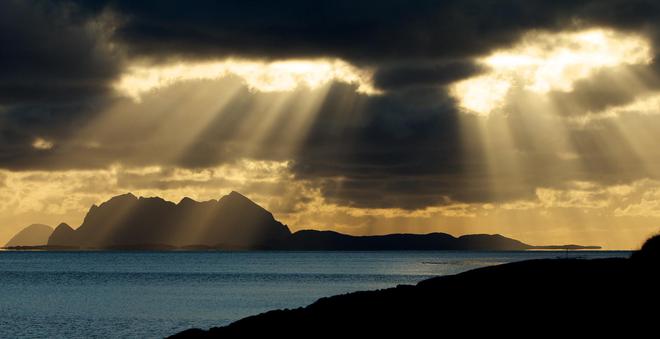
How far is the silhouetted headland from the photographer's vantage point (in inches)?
1561

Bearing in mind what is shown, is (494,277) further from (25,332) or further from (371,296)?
(25,332)

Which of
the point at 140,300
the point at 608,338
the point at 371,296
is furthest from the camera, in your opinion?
the point at 140,300

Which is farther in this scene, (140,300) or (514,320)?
(140,300)

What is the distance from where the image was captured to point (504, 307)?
1658 inches

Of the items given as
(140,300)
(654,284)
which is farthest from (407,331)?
(140,300)

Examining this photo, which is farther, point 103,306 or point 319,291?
point 319,291

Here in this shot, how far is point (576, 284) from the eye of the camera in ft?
142

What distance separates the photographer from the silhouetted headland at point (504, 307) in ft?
130

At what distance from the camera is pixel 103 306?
13012 cm

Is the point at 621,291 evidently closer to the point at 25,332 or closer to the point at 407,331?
the point at 407,331

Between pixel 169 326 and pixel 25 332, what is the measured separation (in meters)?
13.6

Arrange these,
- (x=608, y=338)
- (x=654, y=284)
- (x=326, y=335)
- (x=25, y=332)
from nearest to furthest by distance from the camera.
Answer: (x=608, y=338) → (x=654, y=284) → (x=326, y=335) → (x=25, y=332)

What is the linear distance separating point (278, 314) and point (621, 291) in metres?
17.1

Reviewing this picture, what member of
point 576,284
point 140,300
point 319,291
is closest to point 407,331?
point 576,284
